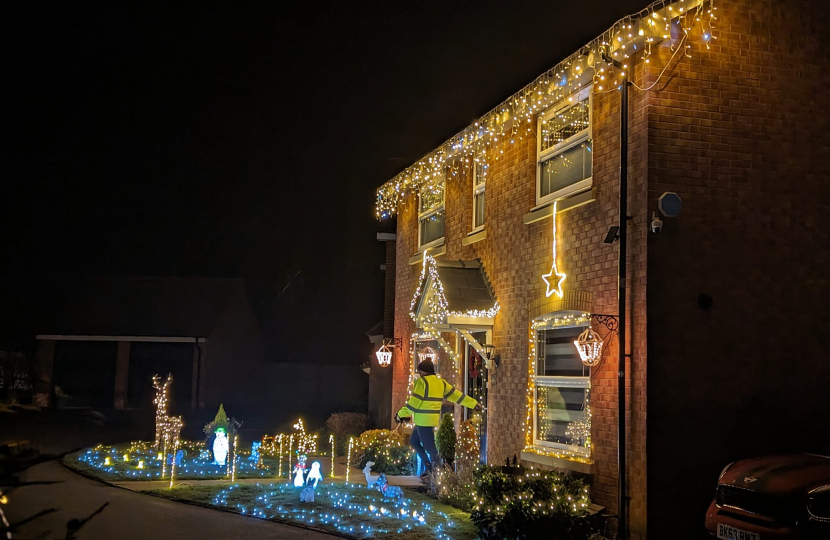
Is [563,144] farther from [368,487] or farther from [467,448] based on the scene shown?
[368,487]

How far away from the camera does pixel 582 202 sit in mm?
10023

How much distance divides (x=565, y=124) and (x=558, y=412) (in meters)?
4.00

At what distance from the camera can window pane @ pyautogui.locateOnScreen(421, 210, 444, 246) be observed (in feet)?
52.6

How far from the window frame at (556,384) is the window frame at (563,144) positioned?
179cm

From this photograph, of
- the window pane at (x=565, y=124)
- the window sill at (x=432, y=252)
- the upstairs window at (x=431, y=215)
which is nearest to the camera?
the window pane at (x=565, y=124)

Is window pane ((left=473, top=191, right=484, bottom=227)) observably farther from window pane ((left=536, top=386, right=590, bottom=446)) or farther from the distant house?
the distant house

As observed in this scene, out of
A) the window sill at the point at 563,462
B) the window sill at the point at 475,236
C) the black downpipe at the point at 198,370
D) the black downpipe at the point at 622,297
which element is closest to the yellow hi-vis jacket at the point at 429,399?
the window sill at the point at 563,462

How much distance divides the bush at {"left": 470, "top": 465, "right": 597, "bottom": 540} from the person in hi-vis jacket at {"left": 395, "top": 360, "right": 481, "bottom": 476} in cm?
286

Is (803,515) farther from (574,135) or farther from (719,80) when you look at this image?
(574,135)

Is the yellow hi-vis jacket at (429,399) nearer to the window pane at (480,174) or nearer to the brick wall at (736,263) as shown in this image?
the window pane at (480,174)

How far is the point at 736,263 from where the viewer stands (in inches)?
352

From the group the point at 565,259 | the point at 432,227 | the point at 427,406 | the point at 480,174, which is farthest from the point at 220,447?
the point at 565,259

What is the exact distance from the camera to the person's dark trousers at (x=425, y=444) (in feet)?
40.2

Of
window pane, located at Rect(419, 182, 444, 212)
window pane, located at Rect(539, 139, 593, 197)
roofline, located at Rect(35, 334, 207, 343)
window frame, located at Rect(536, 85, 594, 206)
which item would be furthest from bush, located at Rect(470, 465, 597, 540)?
roofline, located at Rect(35, 334, 207, 343)
